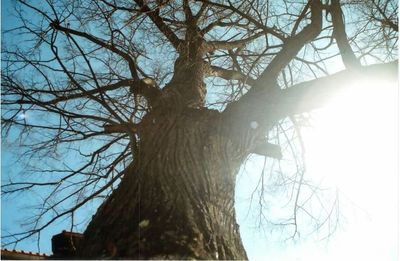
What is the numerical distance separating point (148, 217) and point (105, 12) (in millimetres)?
2316

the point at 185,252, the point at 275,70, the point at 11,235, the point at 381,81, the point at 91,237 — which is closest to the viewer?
the point at 185,252

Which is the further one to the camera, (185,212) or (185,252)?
(185,212)

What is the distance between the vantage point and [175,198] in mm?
2039

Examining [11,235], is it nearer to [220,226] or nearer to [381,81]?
[220,226]

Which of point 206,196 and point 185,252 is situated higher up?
point 206,196

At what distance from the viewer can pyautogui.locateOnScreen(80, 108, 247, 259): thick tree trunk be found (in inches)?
69.8

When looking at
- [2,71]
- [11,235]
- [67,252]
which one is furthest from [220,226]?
[2,71]

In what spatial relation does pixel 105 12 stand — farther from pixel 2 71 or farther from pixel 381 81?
pixel 381 81

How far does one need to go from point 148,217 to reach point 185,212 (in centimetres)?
21

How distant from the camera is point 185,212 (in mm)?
1958

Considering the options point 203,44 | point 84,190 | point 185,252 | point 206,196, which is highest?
point 203,44

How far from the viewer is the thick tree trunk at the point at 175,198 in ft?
5.82

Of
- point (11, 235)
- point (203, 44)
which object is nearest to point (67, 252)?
point (11, 235)

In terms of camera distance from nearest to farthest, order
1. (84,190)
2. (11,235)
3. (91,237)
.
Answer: (91,237) < (11,235) < (84,190)
